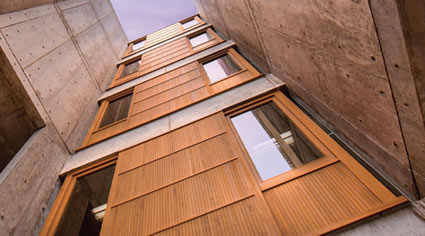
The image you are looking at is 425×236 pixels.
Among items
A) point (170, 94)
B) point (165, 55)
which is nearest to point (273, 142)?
point (170, 94)

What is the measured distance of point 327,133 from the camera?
4.05m

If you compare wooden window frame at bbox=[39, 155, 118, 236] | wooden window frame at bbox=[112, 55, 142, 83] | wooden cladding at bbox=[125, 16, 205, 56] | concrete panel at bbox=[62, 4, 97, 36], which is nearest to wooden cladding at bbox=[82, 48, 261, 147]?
wooden window frame at bbox=[39, 155, 118, 236]

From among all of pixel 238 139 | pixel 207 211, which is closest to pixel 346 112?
pixel 238 139

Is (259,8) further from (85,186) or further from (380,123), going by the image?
(85,186)

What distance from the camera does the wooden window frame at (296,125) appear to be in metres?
3.39

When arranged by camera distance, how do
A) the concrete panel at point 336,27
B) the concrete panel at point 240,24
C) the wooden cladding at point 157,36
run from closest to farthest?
the concrete panel at point 336,27
the concrete panel at point 240,24
the wooden cladding at point 157,36

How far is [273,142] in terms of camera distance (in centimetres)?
416

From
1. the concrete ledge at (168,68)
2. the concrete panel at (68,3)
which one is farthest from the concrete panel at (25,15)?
the concrete ledge at (168,68)

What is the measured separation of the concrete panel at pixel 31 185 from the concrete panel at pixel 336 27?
16.4ft

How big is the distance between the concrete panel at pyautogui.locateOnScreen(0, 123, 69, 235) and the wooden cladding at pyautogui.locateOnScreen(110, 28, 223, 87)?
4318mm

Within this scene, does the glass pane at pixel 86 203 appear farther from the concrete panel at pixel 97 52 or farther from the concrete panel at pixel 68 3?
the concrete panel at pixel 68 3

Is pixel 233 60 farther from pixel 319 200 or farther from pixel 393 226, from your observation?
pixel 393 226

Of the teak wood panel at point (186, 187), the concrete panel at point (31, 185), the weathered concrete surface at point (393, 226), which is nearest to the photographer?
the weathered concrete surface at point (393, 226)

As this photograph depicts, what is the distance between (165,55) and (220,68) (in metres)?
3.45
